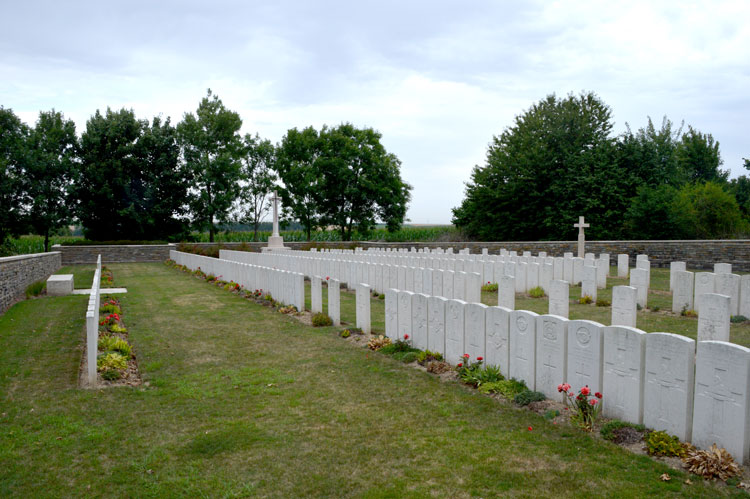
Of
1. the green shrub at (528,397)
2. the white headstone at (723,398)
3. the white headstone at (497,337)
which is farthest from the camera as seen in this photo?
the white headstone at (497,337)

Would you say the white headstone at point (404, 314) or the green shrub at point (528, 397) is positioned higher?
the white headstone at point (404, 314)

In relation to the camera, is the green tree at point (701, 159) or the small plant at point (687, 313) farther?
the green tree at point (701, 159)

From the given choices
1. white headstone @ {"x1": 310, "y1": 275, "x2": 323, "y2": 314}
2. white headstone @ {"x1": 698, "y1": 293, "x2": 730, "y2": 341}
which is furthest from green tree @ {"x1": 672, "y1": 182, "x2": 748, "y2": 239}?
white headstone @ {"x1": 310, "y1": 275, "x2": 323, "y2": 314}

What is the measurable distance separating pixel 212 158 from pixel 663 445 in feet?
136

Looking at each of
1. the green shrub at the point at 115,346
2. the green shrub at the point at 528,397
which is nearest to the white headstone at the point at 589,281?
the green shrub at the point at 528,397

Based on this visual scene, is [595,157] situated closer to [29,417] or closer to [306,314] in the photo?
[306,314]

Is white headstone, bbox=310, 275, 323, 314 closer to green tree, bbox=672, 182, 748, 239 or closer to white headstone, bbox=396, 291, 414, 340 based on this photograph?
white headstone, bbox=396, 291, 414, 340

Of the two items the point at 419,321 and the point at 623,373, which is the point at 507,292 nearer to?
the point at 419,321

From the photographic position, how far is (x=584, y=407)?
472cm

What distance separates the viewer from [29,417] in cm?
532

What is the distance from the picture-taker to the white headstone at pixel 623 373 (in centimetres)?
448

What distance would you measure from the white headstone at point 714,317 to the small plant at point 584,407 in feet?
9.22

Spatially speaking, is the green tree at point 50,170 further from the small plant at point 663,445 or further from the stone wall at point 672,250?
the small plant at point 663,445

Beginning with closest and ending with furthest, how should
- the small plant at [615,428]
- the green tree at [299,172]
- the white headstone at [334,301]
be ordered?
the small plant at [615,428]
the white headstone at [334,301]
the green tree at [299,172]
